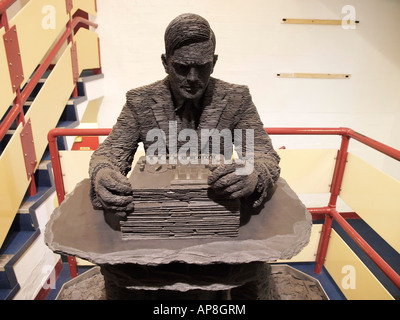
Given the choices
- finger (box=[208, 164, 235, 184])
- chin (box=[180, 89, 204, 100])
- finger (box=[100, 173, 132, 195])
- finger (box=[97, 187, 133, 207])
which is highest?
chin (box=[180, 89, 204, 100])

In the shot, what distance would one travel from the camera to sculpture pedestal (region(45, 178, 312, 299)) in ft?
3.62

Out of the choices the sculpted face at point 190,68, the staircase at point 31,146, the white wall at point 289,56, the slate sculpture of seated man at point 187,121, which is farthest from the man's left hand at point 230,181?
the white wall at point 289,56

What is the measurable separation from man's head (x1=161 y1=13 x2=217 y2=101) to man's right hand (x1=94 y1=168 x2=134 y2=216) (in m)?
0.47

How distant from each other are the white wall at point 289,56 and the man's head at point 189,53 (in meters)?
2.04

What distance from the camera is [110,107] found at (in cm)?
345

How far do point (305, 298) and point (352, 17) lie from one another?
2.68 meters

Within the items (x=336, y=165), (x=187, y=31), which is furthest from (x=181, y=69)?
(x=336, y=165)

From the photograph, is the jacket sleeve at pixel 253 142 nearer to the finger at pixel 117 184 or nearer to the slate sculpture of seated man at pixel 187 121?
the slate sculpture of seated man at pixel 187 121

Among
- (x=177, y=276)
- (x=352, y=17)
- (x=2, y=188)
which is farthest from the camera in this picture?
(x=352, y=17)

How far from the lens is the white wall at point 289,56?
307 cm

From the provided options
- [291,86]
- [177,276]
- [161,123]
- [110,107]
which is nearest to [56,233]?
[177,276]

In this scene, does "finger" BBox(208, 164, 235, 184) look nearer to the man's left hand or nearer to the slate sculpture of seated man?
the man's left hand

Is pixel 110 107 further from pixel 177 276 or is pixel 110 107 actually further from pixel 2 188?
pixel 177 276

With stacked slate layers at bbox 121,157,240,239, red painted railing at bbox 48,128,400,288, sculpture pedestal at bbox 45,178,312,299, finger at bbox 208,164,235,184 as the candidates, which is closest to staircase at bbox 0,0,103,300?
red painted railing at bbox 48,128,400,288
